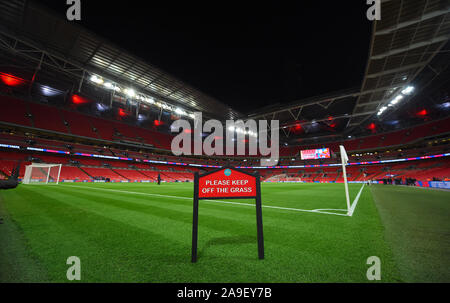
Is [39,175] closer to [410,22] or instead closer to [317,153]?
[410,22]

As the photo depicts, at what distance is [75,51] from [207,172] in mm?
23390

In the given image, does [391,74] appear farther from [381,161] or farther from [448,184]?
[381,161]

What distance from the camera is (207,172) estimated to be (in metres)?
2.12

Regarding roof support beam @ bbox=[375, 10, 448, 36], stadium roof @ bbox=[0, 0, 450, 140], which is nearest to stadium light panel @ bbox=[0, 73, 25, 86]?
stadium roof @ bbox=[0, 0, 450, 140]

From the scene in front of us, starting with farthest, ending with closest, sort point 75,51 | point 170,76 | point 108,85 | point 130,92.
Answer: point 130,92
point 170,76
point 108,85
point 75,51

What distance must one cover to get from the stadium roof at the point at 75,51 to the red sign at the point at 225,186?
67.6 feet

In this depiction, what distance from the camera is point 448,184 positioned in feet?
47.6

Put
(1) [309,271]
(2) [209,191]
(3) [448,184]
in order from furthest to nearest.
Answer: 1. (3) [448,184]
2. (2) [209,191]
3. (1) [309,271]

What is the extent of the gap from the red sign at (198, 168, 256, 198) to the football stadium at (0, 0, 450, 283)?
1 cm

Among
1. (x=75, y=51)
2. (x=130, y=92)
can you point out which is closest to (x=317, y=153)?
(x=130, y=92)

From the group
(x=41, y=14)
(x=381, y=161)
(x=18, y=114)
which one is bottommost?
(x=381, y=161)
